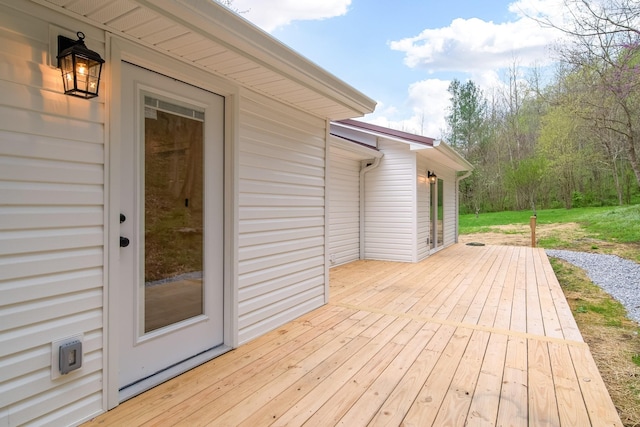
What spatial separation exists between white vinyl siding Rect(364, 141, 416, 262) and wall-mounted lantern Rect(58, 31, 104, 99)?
5849 mm

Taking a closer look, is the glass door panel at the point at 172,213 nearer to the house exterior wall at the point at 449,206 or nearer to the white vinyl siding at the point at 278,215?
the white vinyl siding at the point at 278,215

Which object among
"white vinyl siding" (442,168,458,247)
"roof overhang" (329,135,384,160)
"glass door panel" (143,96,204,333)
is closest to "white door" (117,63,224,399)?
"glass door panel" (143,96,204,333)

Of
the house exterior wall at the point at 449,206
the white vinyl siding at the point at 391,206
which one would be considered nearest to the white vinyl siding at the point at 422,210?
the white vinyl siding at the point at 391,206

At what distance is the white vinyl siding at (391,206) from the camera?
6773 mm

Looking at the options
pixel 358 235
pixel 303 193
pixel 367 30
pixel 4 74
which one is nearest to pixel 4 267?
pixel 4 74

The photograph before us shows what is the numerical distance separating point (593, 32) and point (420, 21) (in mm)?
5981

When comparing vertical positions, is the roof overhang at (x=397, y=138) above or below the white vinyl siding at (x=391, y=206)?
above

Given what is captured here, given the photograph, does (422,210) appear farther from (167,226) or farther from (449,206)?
(167,226)

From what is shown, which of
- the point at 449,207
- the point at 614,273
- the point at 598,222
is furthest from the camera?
the point at 598,222

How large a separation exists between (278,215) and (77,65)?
6.15 ft

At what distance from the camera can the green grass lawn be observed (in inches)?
393

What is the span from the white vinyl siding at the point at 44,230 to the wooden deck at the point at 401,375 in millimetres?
322

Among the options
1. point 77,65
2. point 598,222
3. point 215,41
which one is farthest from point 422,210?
point 598,222

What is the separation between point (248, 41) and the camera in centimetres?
204
